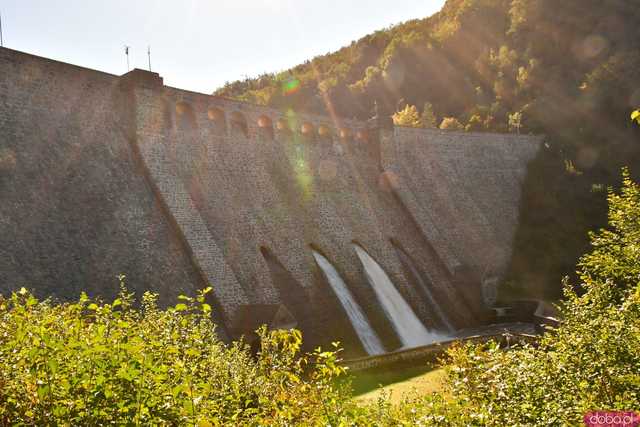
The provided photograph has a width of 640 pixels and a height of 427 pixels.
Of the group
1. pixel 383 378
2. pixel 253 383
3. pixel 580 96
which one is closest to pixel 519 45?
pixel 580 96

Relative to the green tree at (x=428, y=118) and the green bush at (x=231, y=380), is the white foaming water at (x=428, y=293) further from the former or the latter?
the green tree at (x=428, y=118)

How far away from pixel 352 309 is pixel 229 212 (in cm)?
783

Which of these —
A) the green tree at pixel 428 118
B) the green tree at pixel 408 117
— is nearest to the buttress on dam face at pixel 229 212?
the green tree at pixel 408 117

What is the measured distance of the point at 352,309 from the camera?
3306cm

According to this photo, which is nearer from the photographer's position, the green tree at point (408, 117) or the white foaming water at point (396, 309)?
the white foaming water at point (396, 309)

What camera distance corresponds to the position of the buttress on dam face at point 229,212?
81.6ft

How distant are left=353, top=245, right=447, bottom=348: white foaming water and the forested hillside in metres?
18.3

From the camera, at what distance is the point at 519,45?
90.6 m

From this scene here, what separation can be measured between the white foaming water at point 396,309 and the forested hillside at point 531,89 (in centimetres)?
1828

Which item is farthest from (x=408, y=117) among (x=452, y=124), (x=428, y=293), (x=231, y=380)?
(x=231, y=380)

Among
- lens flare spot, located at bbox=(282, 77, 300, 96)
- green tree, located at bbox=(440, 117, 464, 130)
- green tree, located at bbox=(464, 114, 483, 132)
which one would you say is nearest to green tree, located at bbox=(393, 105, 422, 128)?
green tree, located at bbox=(440, 117, 464, 130)

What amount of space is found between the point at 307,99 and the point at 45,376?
107 meters

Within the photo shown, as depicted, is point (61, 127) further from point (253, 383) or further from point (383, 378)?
point (253, 383)

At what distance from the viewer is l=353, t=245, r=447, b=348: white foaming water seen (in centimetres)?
3475
